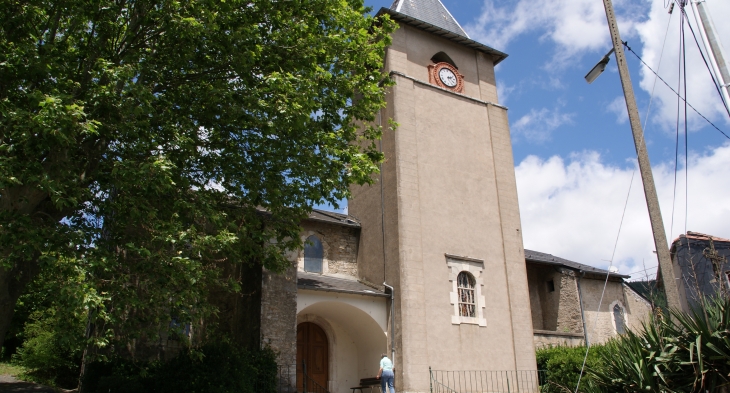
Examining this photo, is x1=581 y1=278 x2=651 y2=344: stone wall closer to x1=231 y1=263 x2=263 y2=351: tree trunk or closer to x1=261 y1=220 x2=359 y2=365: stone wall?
x1=261 y1=220 x2=359 y2=365: stone wall

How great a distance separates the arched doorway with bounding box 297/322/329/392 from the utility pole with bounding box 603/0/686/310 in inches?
465

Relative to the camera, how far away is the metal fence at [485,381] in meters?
16.9

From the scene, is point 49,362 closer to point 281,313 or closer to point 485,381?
point 281,313

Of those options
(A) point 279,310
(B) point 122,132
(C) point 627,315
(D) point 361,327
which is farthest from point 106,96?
(C) point 627,315

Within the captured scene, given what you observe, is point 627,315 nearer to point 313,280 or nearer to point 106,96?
point 313,280

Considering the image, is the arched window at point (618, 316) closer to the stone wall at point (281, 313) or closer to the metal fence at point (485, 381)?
the metal fence at point (485, 381)

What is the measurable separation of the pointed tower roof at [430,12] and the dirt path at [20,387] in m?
16.6

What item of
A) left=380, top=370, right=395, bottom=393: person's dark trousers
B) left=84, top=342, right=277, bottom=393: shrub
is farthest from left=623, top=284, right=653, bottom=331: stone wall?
left=84, top=342, right=277, bottom=393: shrub

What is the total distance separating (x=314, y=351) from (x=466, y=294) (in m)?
5.26

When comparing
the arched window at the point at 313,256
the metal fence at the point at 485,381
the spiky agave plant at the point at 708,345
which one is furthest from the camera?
the arched window at the point at 313,256

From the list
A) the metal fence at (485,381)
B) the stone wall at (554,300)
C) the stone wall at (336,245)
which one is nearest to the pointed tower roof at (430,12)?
the stone wall at (336,245)

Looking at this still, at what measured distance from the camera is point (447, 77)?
21.8 m

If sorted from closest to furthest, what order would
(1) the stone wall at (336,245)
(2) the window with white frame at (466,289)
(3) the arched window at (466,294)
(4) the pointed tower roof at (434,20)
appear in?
(2) the window with white frame at (466,289)
(3) the arched window at (466,294)
(1) the stone wall at (336,245)
(4) the pointed tower roof at (434,20)

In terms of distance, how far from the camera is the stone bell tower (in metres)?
17.6
